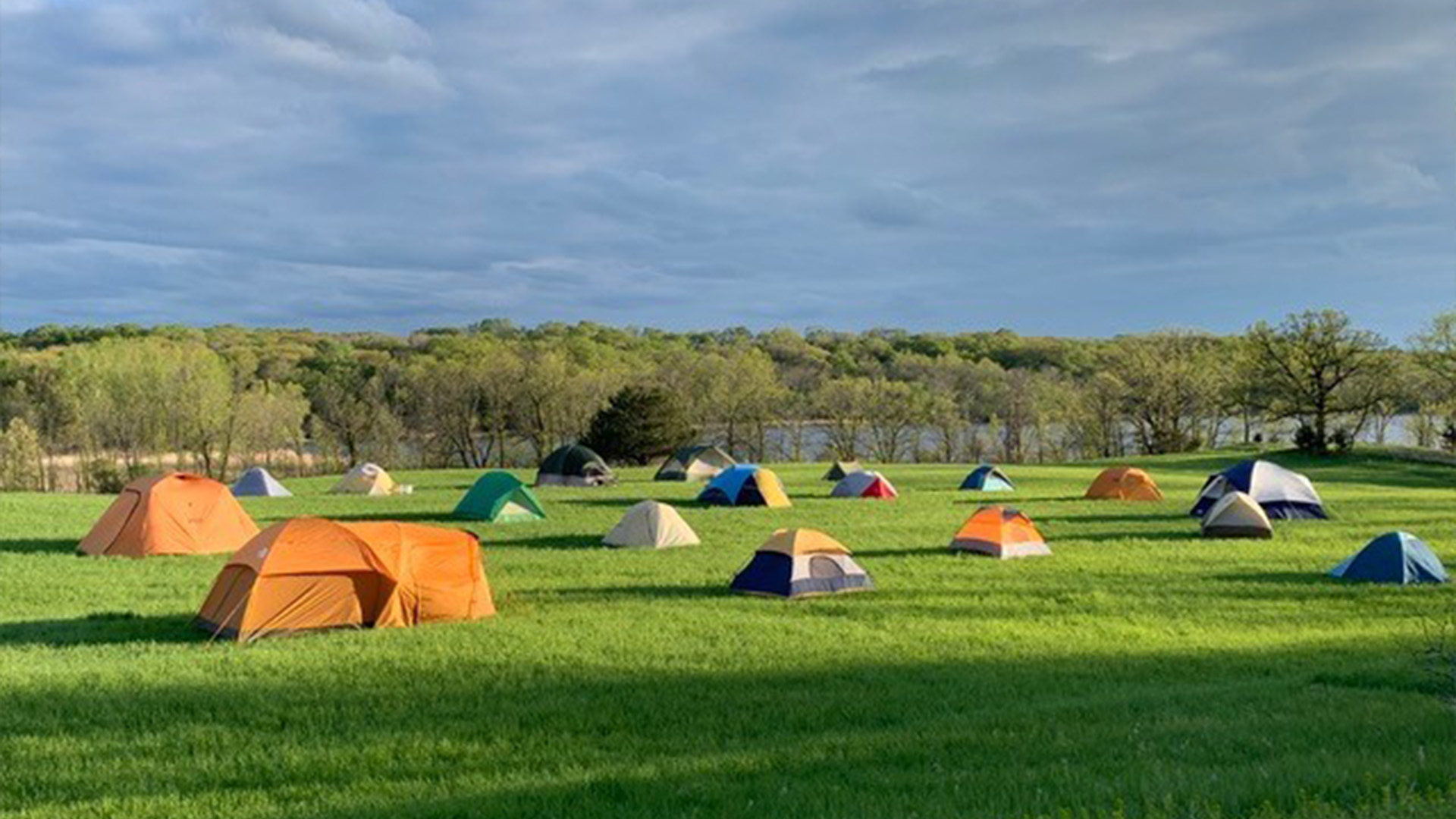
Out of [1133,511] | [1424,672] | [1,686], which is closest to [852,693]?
[1424,672]

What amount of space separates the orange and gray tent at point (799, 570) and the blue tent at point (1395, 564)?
8.92 meters

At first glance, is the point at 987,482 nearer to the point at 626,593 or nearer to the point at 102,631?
the point at 626,593

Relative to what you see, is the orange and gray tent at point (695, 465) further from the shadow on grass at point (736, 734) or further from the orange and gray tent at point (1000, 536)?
the shadow on grass at point (736, 734)

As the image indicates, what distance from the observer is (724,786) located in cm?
743

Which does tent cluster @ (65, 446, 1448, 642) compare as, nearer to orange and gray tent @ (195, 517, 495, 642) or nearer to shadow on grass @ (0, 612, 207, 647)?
orange and gray tent @ (195, 517, 495, 642)

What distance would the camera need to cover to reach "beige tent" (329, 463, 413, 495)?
38.2 meters

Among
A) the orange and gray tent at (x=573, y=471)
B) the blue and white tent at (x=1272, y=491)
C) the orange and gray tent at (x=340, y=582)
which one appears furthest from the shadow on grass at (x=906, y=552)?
the orange and gray tent at (x=573, y=471)

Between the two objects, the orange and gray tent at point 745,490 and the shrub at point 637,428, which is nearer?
the orange and gray tent at point 745,490

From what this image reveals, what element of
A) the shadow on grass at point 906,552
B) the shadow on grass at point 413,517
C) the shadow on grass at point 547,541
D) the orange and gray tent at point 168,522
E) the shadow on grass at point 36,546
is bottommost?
the shadow on grass at point 906,552

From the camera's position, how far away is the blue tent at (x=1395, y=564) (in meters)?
18.5

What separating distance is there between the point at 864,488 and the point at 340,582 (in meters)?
24.6

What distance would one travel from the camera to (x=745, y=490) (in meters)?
33.5

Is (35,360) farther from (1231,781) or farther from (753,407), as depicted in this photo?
(1231,781)

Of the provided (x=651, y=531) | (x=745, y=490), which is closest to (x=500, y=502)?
(x=651, y=531)
